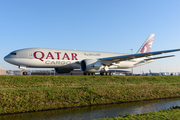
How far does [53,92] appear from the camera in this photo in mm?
14711

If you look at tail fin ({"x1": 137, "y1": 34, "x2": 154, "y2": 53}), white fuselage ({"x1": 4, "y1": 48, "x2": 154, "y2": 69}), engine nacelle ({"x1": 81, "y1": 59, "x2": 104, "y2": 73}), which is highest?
tail fin ({"x1": 137, "y1": 34, "x2": 154, "y2": 53})

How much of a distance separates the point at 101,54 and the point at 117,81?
9.51 meters

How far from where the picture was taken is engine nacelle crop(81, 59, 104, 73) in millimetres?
27469

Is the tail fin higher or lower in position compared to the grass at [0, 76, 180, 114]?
higher

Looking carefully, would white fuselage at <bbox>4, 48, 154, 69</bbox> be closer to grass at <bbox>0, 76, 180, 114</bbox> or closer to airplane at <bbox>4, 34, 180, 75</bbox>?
airplane at <bbox>4, 34, 180, 75</bbox>

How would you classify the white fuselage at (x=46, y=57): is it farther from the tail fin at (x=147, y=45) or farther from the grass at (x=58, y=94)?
the tail fin at (x=147, y=45)

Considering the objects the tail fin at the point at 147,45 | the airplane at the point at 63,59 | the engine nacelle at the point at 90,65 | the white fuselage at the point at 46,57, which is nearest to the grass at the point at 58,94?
the engine nacelle at the point at 90,65

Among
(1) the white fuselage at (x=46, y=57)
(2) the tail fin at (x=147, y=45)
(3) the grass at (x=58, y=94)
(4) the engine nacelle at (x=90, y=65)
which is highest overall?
(2) the tail fin at (x=147, y=45)

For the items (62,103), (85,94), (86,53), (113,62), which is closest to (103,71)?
(113,62)

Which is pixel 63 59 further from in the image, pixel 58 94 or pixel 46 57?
pixel 58 94

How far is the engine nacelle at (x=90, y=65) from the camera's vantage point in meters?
27.5

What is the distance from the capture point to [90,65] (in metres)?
27.6

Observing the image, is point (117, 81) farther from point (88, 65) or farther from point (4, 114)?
point (4, 114)

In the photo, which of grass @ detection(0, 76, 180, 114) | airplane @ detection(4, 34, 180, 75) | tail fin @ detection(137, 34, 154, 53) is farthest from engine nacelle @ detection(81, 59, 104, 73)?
tail fin @ detection(137, 34, 154, 53)
